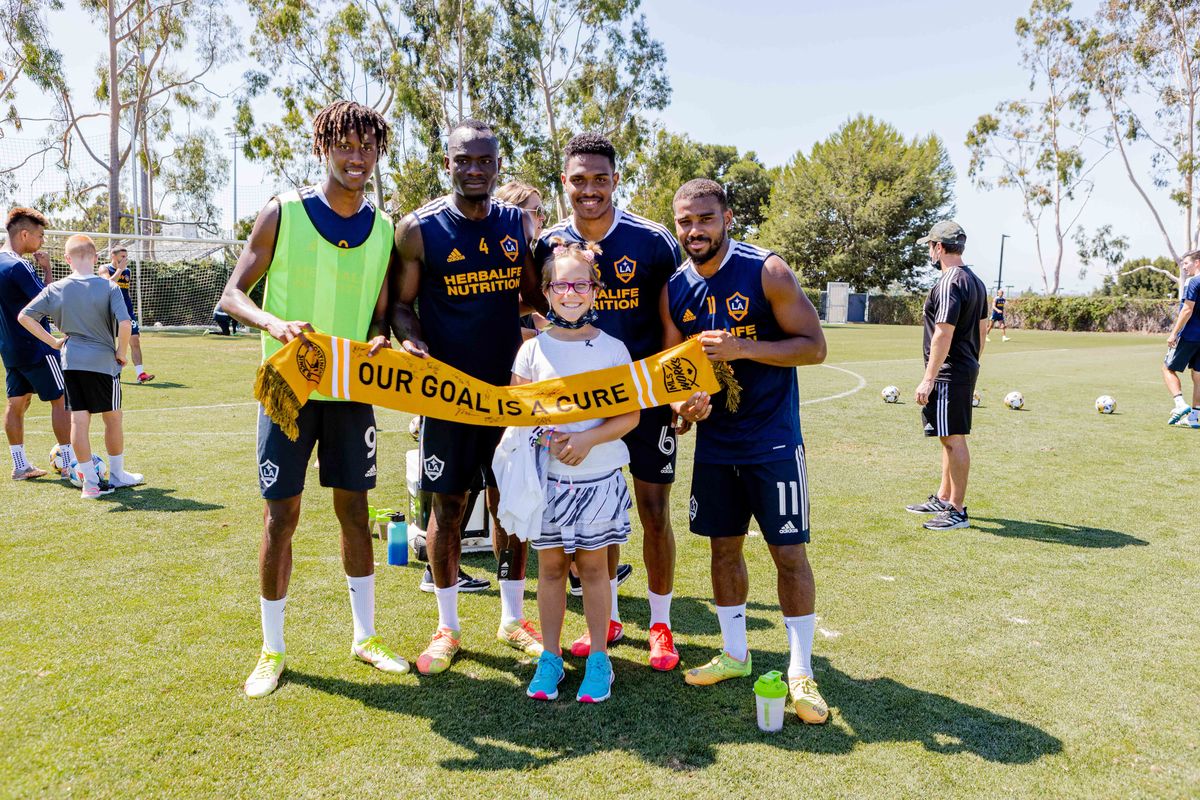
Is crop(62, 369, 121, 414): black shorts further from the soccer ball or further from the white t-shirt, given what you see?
the white t-shirt

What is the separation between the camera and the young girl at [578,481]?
385 centimetres

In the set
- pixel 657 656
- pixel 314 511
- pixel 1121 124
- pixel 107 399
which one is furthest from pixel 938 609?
pixel 1121 124

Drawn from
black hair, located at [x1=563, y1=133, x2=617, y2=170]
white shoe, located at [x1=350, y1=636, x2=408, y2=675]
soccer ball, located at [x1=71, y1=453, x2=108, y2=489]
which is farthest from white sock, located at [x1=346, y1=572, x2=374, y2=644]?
soccer ball, located at [x1=71, y1=453, x2=108, y2=489]

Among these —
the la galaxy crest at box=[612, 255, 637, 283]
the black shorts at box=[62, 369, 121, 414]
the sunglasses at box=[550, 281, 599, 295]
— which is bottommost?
the black shorts at box=[62, 369, 121, 414]

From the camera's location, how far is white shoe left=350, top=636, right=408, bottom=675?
13.4 ft

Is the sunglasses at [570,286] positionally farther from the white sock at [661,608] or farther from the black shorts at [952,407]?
the black shorts at [952,407]

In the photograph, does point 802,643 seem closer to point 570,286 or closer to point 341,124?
point 570,286

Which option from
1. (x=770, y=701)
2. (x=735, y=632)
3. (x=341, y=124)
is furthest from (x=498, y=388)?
(x=770, y=701)

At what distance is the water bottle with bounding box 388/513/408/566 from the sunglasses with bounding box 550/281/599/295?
8.75 ft

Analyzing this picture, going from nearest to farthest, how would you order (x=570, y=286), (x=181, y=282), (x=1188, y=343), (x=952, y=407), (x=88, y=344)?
(x=570, y=286), (x=952, y=407), (x=88, y=344), (x=1188, y=343), (x=181, y=282)

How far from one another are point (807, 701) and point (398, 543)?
3205 mm

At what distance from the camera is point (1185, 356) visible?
12273 millimetres

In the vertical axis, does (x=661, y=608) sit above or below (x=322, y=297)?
below

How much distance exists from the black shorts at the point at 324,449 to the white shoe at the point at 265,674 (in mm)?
804
